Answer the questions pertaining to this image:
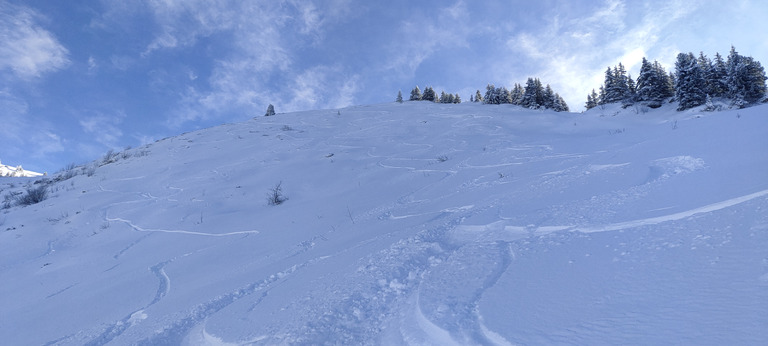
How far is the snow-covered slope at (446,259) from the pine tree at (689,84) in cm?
2579

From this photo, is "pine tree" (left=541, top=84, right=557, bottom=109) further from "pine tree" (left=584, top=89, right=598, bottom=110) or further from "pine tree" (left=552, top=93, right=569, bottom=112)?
"pine tree" (left=584, top=89, right=598, bottom=110)

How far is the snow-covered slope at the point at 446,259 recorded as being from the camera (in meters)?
1.34

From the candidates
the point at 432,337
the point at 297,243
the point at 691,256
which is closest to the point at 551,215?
the point at 691,256

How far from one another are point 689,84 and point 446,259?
31408mm

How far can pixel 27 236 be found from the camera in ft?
19.2

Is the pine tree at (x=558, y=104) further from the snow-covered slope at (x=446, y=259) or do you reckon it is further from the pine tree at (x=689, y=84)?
the snow-covered slope at (x=446, y=259)

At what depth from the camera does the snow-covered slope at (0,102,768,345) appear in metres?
1.34

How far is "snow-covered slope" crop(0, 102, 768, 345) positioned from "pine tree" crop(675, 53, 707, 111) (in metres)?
25.8

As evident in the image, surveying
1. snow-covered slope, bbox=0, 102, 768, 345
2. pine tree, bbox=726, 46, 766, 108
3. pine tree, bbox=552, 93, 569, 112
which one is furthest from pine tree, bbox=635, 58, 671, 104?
snow-covered slope, bbox=0, 102, 768, 345

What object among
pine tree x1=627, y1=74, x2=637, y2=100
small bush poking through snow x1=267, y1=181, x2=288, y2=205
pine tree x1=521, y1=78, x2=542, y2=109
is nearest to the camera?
small bush poking through snow x1=267, y1=181, x2=288, y2=205

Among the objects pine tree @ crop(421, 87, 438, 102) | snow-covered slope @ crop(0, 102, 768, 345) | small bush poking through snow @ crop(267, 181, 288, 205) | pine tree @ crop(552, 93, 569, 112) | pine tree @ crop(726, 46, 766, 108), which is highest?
pine tree @ crop(421, 87, 438, 102)

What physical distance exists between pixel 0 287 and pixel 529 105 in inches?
1540

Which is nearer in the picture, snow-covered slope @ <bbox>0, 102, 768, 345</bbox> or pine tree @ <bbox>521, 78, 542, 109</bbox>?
snow-covered slope @ <bbox>0, 102, 768, 345</bbox>

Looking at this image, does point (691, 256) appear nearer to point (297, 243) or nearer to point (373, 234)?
point (373, 234)
